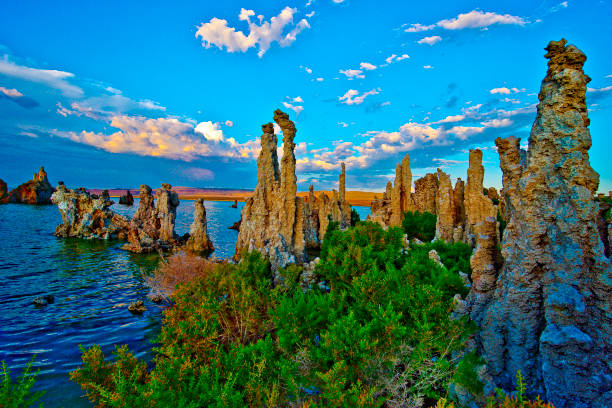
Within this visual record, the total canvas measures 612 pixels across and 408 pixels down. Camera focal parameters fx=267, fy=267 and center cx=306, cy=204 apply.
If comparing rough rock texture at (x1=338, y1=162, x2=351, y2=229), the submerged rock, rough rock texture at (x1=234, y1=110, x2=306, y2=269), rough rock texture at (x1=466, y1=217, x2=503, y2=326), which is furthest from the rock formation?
rough rock texture at (x1=466, y1=217, x2=503, y2=326)

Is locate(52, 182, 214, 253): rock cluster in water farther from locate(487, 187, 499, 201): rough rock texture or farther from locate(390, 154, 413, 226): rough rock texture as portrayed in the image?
locate(487, 187, 499, 201): rough rock texture

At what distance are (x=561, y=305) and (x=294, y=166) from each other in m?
19.3

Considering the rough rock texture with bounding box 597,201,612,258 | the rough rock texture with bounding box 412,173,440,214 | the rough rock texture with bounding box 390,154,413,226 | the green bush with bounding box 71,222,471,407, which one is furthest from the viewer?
the rough rock texture with bounding box 412,173,440,214

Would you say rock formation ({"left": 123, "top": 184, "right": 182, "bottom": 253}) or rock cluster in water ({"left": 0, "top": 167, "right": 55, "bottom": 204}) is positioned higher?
rock cluster in water ({"left": 0, "top": 167, "right": 55, "bottom": 204})

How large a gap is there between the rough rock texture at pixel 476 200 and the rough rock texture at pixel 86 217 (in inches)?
2026

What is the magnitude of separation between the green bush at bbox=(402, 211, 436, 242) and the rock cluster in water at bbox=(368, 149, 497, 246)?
1529mm

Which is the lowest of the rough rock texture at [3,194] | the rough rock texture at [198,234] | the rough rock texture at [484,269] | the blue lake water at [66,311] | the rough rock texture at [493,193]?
the blue lake water at [66,311]

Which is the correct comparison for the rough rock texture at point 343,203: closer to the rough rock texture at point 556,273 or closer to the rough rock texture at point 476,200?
the rough rock texture at point 476,200

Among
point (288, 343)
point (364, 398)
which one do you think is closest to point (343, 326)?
point (364, 398)

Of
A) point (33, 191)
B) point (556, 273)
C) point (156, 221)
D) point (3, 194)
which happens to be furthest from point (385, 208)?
point (3, 194)

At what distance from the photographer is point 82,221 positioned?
155ft

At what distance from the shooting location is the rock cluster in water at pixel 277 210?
21.3 metres

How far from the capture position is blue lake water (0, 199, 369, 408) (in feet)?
40.0

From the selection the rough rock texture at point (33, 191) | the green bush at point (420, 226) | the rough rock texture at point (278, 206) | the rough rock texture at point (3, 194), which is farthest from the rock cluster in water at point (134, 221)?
the rough rock texture at point (3, 194)
